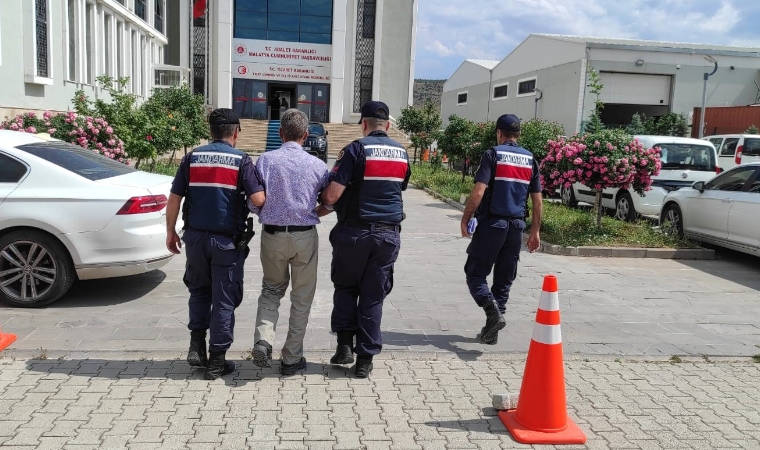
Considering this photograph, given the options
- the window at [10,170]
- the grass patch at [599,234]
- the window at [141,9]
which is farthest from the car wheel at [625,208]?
the window at [141,9]

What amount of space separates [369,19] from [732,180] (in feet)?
109

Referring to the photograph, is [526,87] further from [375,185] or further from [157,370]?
[157,370]

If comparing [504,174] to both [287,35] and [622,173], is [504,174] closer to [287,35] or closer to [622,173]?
[622,173]

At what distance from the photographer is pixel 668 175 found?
13.1m

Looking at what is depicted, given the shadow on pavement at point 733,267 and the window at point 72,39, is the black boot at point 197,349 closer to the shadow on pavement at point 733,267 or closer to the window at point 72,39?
the shadow on pavement at point 733,267

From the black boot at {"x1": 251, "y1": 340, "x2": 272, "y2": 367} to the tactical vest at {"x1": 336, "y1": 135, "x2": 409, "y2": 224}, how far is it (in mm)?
1042

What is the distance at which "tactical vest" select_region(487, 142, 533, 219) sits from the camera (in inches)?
212

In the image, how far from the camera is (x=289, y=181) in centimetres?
446

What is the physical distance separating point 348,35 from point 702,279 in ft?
111

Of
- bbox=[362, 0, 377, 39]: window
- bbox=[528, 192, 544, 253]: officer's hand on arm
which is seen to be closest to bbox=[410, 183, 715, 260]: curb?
bbox=[528, 192, 544, 253]: officer's hand on arm

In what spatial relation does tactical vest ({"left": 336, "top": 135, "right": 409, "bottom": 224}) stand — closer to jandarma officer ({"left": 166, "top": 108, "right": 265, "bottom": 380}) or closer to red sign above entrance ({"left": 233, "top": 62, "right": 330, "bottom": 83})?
jandarma officer ({"left": 166, "top": 108, "right": 265, "bottom": 380})

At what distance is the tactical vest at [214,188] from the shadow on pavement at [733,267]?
22.8 feet

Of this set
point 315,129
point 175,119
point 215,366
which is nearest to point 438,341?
point 215,366

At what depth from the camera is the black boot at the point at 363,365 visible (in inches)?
183
